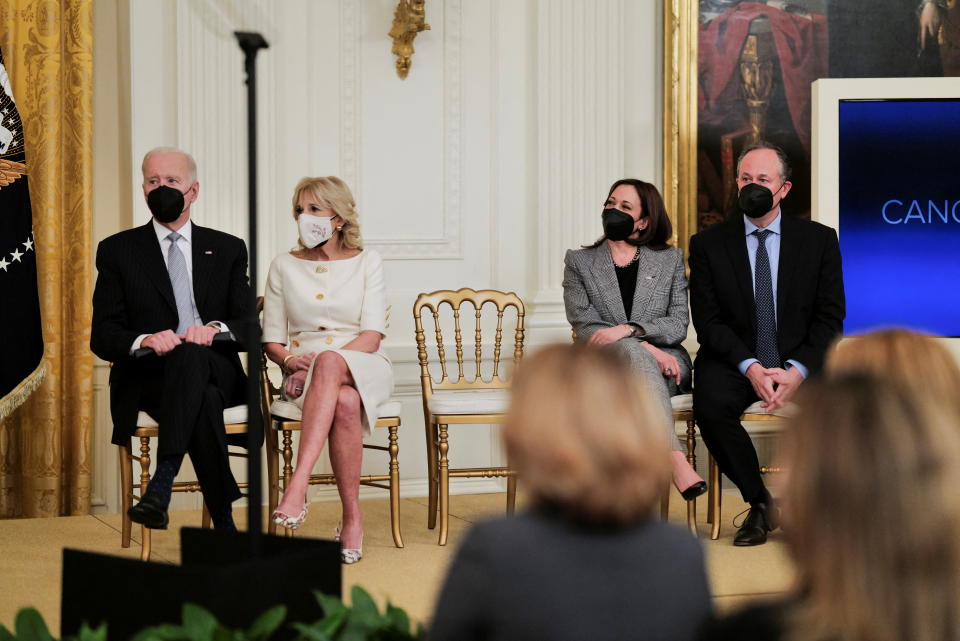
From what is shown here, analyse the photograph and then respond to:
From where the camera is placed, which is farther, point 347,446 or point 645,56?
point 645,56

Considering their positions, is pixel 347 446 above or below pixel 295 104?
below

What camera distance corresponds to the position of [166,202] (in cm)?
401

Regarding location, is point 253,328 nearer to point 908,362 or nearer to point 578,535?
point 578,535

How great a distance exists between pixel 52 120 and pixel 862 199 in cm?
327

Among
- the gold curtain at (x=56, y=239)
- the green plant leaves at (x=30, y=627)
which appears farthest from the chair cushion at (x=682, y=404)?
the green plant leaves at (x=30, y=627)

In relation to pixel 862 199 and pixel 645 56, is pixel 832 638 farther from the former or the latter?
pixel 645 56

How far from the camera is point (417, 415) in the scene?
5.15 meters

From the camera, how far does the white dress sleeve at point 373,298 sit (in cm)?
421

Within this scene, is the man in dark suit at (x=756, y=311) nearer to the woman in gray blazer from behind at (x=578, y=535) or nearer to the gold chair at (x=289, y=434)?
the gold chair at (x=289, y=434)

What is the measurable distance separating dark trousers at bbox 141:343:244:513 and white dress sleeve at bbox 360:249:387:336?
0.54 m

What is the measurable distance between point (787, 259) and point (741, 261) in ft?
0.55

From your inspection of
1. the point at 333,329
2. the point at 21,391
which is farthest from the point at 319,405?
the point at 21,391

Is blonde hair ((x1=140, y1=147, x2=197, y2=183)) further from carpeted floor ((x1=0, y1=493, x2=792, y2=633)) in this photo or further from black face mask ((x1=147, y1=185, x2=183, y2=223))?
carpeted floor ((x1=0, y1=493, x2=792, y2=633))

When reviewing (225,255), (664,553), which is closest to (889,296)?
(225,255)
